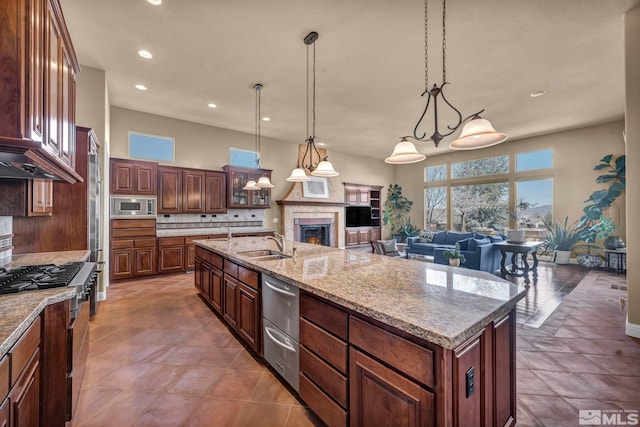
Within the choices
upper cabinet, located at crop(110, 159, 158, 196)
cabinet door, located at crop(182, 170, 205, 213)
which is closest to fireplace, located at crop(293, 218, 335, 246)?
cabinet door, located at crop(182, 170, 205, 213)

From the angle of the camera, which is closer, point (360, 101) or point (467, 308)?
point (467, 308)

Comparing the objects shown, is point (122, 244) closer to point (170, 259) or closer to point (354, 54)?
point (170, 259)

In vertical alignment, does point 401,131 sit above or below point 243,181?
above

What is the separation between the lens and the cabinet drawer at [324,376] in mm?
1407

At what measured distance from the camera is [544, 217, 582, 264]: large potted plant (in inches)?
254

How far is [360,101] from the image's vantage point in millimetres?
4852

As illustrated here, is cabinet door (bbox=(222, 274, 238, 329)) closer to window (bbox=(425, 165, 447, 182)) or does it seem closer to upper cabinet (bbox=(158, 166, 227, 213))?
upper cabinet (bbox=(158, 166, 227, 213))

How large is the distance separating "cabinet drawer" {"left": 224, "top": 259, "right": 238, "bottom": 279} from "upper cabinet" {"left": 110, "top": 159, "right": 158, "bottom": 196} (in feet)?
11.1

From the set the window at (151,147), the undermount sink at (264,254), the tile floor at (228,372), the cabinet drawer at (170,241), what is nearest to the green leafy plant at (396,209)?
the tile floor at (228,372)

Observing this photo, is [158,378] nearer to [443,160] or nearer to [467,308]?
[467,308]

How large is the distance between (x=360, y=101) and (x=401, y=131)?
7.33ft

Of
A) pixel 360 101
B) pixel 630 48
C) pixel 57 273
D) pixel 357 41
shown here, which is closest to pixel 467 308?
pixel 57 273

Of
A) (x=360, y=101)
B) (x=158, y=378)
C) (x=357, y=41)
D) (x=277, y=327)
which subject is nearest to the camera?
(x=277, y=327)

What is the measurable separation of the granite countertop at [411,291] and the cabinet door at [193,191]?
3792 mm
